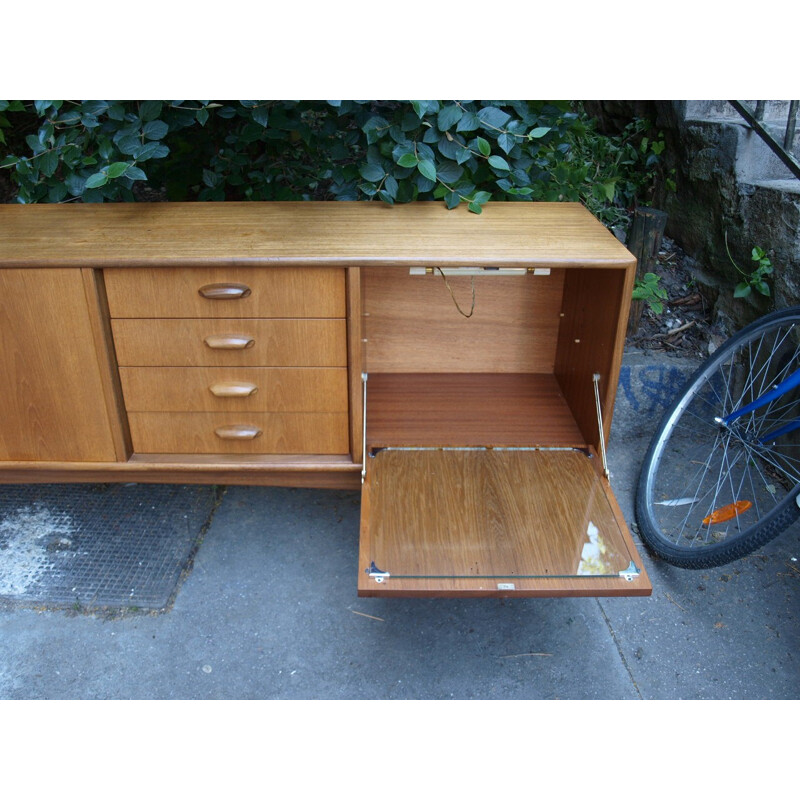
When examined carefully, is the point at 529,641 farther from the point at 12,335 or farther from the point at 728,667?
the point at 12,335

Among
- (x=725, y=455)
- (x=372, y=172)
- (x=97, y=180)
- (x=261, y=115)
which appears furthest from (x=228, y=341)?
(x=725, y=455)

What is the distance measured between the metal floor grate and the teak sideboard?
24 cm

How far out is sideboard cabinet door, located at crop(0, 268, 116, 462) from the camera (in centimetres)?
178

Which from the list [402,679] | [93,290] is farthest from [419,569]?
[93,290]

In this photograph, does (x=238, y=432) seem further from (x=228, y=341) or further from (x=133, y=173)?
(x=133, y=173)

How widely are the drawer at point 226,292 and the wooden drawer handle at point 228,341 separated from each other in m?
0.06

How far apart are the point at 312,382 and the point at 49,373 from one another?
0.70 meters

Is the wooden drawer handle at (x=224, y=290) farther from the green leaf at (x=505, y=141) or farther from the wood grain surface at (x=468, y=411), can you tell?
the green leaf at (x=505, y=141)

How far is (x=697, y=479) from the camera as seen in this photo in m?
2.47

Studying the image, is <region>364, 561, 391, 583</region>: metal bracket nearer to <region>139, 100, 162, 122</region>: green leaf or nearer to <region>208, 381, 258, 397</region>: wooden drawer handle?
<region>208, 381, 258, 397</region>: wooden drawer handle

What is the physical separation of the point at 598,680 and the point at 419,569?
0.60 metres

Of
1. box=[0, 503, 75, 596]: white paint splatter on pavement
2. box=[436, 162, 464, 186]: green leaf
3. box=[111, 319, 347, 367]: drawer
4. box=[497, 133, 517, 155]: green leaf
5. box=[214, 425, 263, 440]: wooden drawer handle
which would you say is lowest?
box=[0, 503, 75, 596]: white paint splatter on pavement

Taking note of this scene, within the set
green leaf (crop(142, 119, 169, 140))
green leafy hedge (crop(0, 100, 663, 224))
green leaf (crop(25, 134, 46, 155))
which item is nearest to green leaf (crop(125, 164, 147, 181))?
green leafy hedge (crop(0, 100, 663, 224))

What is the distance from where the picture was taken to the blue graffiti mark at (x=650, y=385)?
2.69 m
